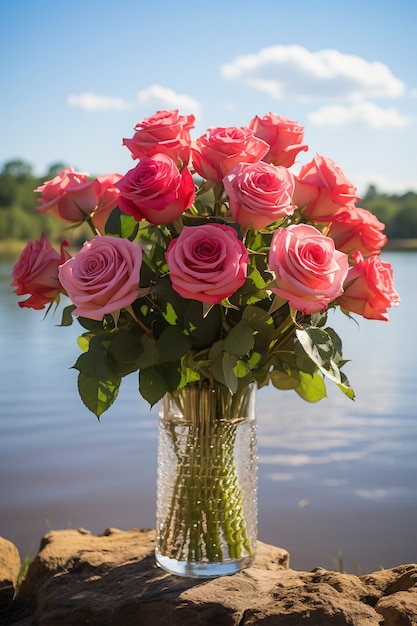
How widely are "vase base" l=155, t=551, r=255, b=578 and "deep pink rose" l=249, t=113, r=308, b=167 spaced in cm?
73

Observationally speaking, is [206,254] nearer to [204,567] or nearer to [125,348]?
[125,348]

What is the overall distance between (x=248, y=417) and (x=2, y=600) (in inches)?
25.7

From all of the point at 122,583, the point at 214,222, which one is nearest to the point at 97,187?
the point at 214,222

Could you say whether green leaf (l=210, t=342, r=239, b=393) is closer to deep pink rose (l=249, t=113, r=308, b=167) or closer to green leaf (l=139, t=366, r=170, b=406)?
green leaf (l=139, t=366, r=170, b=406)

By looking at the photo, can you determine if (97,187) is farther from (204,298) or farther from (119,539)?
(119,539)

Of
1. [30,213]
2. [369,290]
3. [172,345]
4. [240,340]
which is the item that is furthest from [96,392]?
[30,213]

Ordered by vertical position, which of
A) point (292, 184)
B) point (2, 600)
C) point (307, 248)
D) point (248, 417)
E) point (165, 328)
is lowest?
point (2, 600)

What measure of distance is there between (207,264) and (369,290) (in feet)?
1.02

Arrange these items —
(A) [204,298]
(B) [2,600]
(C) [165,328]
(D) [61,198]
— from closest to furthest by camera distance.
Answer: (A) [204,298] < (C) [165,328] < (D) [61,198] < (B) [2,600]

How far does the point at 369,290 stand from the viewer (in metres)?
1.33

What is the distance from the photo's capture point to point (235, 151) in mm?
1317

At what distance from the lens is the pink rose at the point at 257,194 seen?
1229 millimetres

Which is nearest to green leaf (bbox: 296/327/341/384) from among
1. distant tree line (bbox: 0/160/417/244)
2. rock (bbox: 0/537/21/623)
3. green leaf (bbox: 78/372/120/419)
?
green leaf (bbox: 78/372/120/419)

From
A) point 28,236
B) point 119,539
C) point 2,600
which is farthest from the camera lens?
point 28,236
